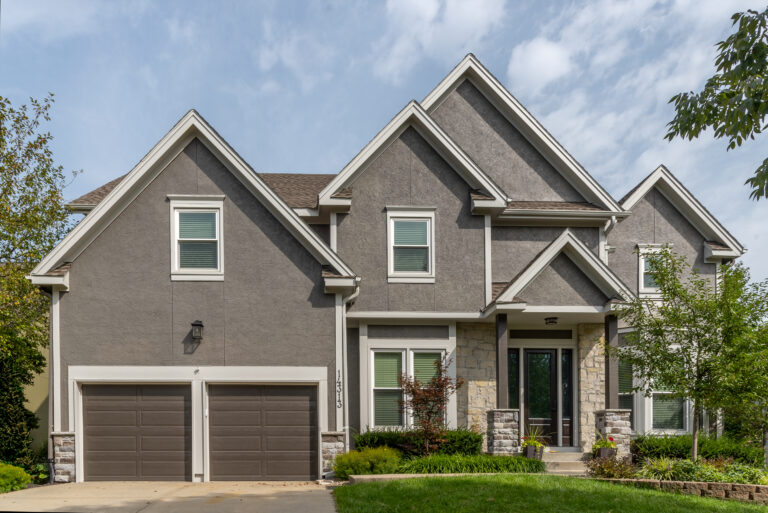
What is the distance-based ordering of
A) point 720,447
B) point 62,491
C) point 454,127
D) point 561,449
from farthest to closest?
point 454,127 → point 561,449 → point 720,447 → point 62,491

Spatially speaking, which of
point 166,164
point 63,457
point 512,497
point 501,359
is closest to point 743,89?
point 512,497

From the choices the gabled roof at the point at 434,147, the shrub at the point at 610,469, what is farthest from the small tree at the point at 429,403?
the gabled roof at the point at 434,147

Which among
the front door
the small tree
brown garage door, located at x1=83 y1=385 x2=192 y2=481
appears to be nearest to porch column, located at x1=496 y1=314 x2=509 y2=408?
the small tree

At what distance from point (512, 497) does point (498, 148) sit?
9.98 m

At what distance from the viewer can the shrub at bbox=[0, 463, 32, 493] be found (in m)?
12.1

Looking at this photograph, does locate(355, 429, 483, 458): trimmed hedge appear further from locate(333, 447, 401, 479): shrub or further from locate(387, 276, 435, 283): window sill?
locate(387, 276, 435, 283): window sill

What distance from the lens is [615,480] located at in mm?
11828

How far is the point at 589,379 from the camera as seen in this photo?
15953 millimetres

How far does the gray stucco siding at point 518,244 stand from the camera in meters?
16.4

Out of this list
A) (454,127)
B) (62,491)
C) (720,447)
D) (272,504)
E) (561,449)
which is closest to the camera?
Answer: (272,504)

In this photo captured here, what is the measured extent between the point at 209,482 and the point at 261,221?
5.51m

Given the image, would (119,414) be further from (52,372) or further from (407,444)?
(407,444)

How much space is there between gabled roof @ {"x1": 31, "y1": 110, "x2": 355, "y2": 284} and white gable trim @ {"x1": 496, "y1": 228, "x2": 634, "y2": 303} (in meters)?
3.81

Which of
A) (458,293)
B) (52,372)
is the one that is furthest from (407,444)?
(52,372)
